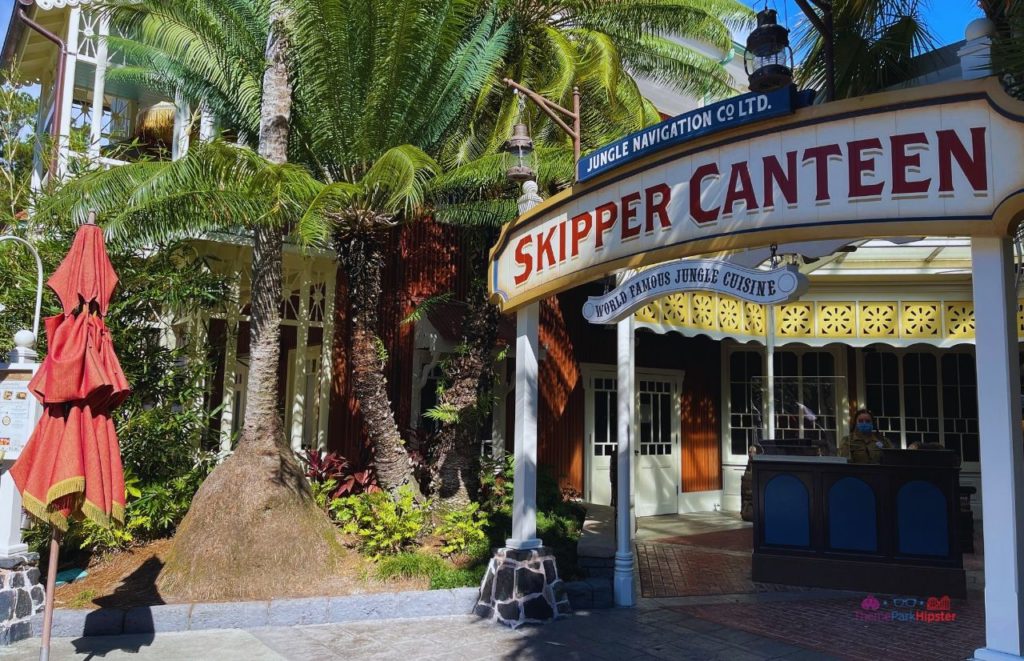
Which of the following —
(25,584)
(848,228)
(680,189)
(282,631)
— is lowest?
(282,631)

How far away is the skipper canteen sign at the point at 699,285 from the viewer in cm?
490

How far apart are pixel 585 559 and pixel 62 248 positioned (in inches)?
259

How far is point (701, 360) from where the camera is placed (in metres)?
14.5

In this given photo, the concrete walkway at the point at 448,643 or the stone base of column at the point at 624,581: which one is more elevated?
the stone base of column at the point at 624,581

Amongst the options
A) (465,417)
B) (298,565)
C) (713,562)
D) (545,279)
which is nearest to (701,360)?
(713,562)

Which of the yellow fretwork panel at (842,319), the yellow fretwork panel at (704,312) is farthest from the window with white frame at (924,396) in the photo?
the yellow fretwork panel at (704,312)

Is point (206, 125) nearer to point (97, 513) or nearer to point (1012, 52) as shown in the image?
point (97, 513)

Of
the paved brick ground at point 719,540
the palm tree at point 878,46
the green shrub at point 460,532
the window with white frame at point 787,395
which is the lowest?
the paved brick ground at point 719,540

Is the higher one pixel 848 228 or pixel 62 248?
pixel 62 248

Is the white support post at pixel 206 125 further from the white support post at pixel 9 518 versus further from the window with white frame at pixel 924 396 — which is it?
the window with white frame at pixel 924 396

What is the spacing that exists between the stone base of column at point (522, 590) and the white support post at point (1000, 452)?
3682mm

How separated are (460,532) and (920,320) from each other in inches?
346

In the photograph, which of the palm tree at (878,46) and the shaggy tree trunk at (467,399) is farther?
the shaggy tree trunk at (467,399)

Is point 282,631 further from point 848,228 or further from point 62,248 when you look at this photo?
point 848,228
